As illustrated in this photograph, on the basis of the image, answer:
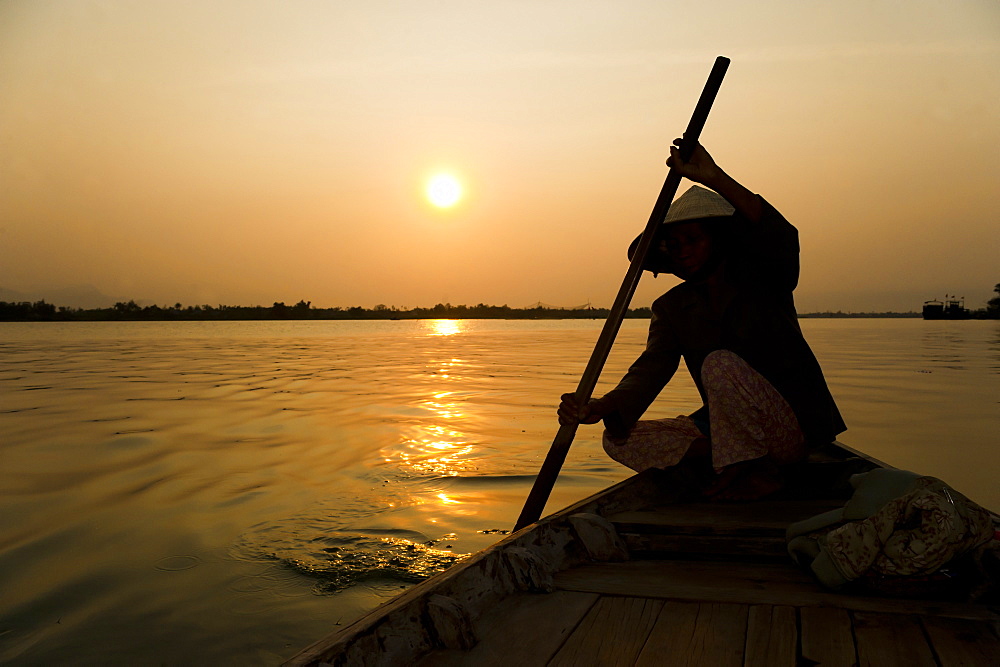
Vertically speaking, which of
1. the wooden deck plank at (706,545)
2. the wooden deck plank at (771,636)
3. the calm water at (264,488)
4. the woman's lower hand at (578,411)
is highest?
the woman's lower hand at (578,411)

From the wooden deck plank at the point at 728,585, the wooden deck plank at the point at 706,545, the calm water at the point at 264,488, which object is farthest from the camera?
the calm water at the point at 264,488

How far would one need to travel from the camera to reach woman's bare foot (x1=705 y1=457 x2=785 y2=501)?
2.89 meters

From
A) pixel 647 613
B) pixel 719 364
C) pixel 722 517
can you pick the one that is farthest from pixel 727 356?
pixel 647 613

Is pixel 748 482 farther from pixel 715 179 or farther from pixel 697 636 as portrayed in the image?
pixel 697 636

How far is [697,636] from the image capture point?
4.95ft

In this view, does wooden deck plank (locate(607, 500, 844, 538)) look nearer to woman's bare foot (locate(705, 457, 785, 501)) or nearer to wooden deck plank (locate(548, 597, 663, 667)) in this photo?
woman's bare foot (locate(705, 457, 785, 501))

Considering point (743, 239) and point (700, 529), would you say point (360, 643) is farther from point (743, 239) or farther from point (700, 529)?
point (743, 239)

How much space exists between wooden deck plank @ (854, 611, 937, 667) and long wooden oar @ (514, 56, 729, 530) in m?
1.36

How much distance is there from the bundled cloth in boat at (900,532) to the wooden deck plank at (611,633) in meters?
0.52

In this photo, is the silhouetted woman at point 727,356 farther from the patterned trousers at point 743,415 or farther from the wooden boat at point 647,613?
the wooden boat at point 647,613

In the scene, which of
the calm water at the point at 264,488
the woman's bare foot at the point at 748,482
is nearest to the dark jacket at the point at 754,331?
the woman's bare foot at the point at 748,482

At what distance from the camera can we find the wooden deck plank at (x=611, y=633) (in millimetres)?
1402

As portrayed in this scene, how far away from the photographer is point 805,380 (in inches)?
109

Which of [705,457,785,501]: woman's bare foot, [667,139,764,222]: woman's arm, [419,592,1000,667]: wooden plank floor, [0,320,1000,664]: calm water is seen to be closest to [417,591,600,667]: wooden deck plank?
[419,592,1000,667]: wooden plank floor
